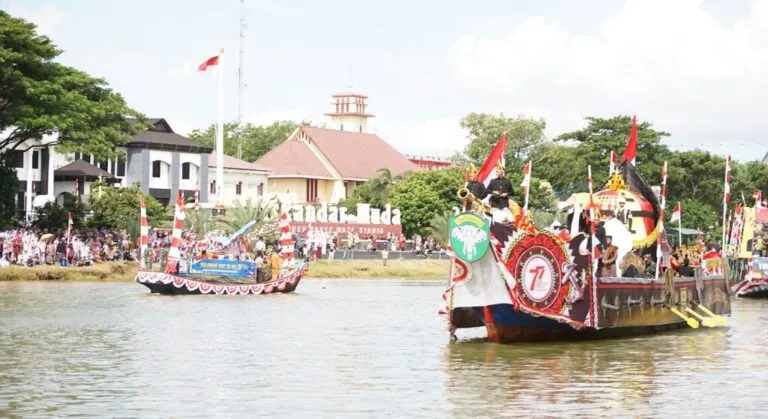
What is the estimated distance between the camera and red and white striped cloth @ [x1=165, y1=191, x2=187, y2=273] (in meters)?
45.9

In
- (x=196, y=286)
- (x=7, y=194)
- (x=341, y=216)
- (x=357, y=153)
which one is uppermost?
(x=357, y=153)

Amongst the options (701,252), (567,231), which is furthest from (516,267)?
(701,252)

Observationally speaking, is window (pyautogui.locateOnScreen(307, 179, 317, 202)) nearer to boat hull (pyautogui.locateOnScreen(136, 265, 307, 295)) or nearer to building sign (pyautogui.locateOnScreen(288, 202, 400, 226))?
building sign (pyautogui.locateOnScreen(288, 202, 400, 226))

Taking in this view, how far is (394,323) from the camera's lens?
36938mm

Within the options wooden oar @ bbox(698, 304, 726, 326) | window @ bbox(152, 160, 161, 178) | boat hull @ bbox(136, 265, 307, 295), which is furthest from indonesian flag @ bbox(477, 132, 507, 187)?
window @ bbox(152, 160, 161, 178)

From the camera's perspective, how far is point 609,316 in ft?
97.7

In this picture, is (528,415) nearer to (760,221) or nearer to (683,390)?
(683,390)

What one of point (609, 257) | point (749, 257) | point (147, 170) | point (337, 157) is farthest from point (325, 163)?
point (609, 257)

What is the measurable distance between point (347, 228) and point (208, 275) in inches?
1504

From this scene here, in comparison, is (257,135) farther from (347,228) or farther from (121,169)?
(347,228)

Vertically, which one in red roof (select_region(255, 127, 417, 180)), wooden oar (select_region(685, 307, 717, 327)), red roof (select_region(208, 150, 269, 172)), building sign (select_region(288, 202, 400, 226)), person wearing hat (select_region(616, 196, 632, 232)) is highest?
red roof (select_region(255, 127, 417, 180))

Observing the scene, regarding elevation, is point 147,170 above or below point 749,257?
above

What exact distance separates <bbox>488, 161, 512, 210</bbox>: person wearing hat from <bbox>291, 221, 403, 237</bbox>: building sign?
4942 cm

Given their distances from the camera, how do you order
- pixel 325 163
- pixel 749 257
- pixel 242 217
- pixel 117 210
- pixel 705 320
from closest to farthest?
pixel 705 320
pixel 749 257
pixel 242 217
pixel 117 210
pixel 325 163
